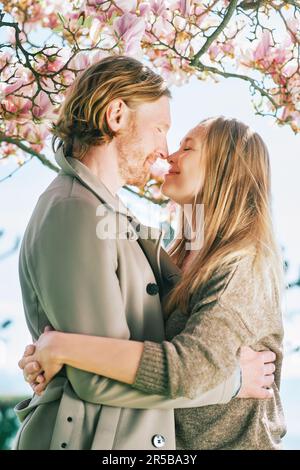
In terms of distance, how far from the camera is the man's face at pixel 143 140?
1894 millimetres

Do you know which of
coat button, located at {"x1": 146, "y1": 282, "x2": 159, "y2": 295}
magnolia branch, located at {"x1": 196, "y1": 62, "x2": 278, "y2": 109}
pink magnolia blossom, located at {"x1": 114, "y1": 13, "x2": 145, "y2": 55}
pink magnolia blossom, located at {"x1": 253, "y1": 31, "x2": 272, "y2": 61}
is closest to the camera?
coat button, located at {"x1": 146, "y1": 282, "x2": 159, "y2": 295}

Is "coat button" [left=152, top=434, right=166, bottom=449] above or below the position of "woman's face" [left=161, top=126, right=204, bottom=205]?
below

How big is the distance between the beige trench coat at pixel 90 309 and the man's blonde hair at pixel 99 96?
16 cm

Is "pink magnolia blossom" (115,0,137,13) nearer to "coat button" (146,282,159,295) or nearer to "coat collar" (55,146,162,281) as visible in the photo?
"coat collar" (55,146,162,281)

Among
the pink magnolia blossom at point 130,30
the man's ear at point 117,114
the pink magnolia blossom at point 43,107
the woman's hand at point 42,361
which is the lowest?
the woman's hand at point 42,361

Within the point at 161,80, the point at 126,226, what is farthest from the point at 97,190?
the point at 161,80

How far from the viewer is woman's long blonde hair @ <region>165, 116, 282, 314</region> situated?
71.6 inches

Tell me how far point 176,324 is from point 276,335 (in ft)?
0.87

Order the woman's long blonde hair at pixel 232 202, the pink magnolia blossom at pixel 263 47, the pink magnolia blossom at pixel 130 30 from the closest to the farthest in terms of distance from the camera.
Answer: the woman's long blonde hair at pixel 232 202 < the pink magnolia blossom at pixel 130 30 < the pink magnolia blossom at pixel 263 47

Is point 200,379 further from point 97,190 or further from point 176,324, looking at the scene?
point 97,190

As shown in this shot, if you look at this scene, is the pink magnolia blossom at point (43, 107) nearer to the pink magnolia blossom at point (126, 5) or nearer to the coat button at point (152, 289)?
the pink magnolia blossom at point (126, 5)

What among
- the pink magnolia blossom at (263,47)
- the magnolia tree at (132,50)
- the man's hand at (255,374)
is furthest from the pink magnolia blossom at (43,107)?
the man's hand at (255,374)

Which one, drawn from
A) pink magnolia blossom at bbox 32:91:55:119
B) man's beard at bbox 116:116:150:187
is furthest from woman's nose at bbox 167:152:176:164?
pink magnolia blossom at bbox 32:91:55:119

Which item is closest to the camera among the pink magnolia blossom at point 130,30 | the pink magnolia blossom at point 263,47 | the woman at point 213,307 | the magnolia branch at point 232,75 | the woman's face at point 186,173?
the woman at point 213,307
